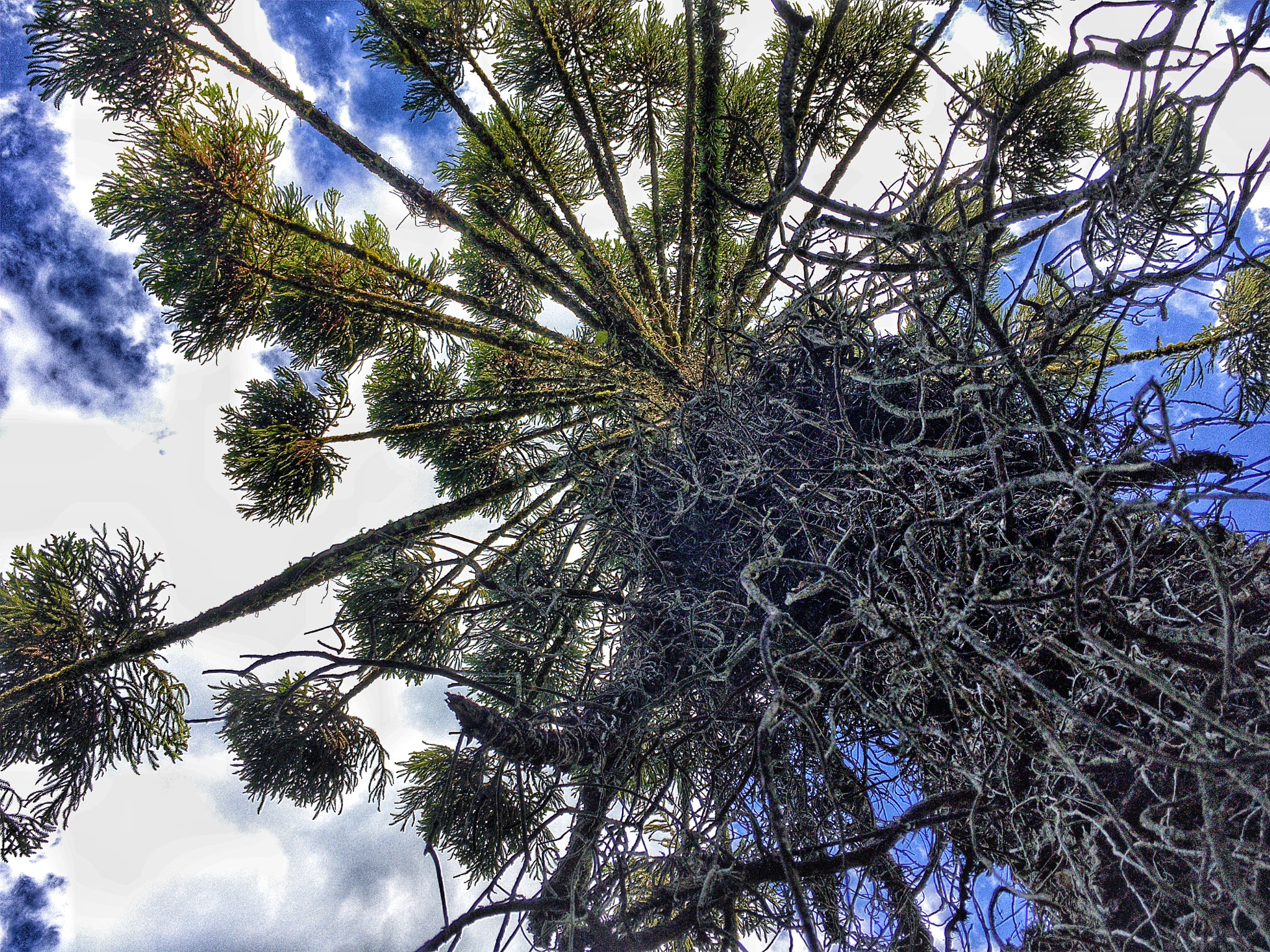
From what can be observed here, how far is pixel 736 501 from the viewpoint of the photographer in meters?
1.34

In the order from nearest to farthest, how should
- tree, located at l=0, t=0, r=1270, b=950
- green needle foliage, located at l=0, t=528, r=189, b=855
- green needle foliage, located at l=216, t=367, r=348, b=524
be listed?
tree, located at l=0, t=0, r=1270, b=950 < green needle foliage, located at l=0, t=528, r=189, b=855 < green needle foliage, located at l=216, t=367, r=348, b=524

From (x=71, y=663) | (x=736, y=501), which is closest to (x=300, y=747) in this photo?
(x=71, y=663)

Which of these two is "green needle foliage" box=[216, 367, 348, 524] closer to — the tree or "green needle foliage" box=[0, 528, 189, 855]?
the tree

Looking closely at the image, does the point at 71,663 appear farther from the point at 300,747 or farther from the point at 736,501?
the point at 736,501

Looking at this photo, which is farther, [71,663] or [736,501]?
[71,663]

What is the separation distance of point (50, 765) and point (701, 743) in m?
2.21

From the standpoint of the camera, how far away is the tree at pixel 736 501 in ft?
2.67

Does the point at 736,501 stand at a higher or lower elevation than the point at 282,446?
lower

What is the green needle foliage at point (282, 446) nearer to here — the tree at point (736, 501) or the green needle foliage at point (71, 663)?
the tree at point (736, 501)

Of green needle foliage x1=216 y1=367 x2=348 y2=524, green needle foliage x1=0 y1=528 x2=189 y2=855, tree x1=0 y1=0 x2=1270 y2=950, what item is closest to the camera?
tree x1=0 y1=0 x2=1270 y2=950

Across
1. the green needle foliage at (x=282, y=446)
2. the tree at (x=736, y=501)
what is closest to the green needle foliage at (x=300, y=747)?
the tree at (x=736, y=501)

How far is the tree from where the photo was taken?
0.81m

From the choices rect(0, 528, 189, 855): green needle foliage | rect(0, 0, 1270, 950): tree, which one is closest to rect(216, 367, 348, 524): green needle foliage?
rect(0, 0, 1270, 950): tree

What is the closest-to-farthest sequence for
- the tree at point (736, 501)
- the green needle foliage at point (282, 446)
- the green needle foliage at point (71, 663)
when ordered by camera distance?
the tree at point (736, 501), the green needle foliage at point (71, 663), the green needle foliage at point (282, 446)
